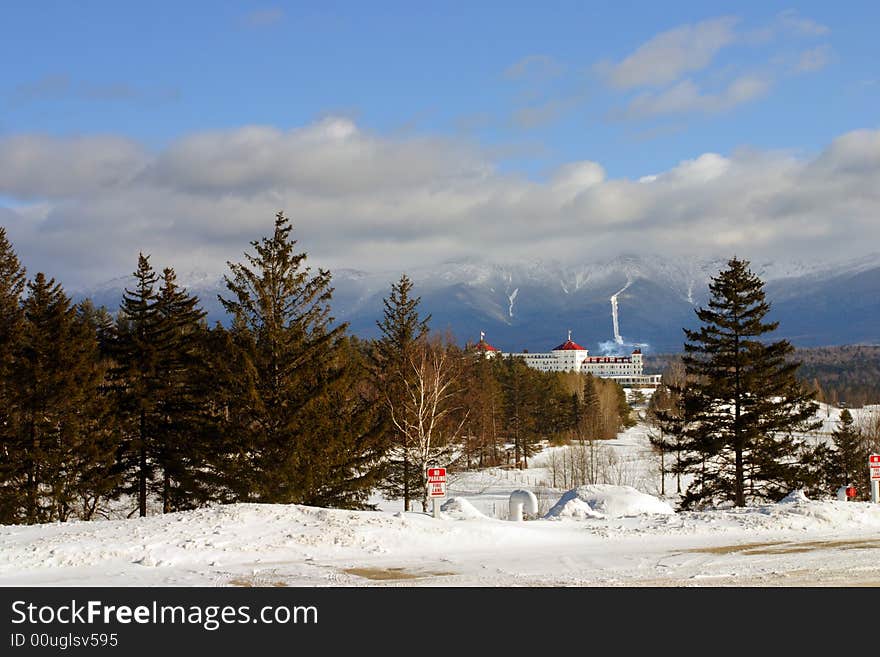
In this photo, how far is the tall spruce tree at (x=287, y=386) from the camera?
2373 cm

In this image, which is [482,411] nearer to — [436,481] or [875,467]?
[875,467]

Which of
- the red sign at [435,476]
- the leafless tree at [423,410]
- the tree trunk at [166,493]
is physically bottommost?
the tree trunk at [166,493]

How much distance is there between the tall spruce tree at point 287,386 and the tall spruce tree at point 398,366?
1211cm

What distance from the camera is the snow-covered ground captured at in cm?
1312

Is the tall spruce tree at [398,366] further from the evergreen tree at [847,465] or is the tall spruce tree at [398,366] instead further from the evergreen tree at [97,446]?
the evergreen tree at [847,465]

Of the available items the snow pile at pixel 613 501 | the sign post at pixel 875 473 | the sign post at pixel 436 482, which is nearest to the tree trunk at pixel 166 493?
the snow pile at pixel 613 501

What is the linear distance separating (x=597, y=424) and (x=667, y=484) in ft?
78.1

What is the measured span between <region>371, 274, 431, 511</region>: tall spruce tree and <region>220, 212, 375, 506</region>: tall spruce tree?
1211 cm

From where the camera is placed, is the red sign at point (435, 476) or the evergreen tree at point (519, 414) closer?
the red sign at point (435, 476)

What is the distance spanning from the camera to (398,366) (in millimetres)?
41688

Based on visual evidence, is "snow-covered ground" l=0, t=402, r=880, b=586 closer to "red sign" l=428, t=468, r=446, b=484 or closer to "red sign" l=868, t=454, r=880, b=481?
"red sign" l=428, t=468, r=446, b=484

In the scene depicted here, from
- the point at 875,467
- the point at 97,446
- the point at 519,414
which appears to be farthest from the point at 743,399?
the point at 519,414
